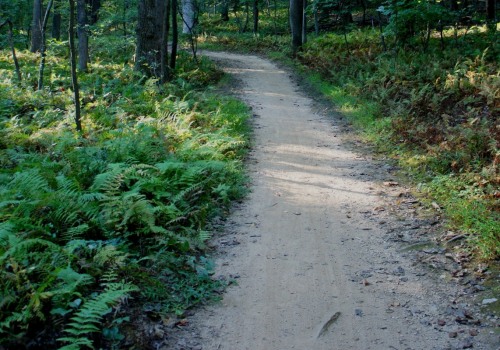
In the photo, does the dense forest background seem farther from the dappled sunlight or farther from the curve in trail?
the dappled sunlight

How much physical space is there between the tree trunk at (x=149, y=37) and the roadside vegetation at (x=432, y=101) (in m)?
6.58

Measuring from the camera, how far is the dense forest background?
182 inches

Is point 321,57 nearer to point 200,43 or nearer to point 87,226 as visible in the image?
point 200,43

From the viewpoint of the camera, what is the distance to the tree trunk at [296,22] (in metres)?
25.3

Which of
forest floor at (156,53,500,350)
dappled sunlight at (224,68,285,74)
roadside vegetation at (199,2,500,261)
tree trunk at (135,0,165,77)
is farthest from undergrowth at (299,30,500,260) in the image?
tree trunk at (135,0,165,77)

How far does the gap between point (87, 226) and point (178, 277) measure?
1.33m

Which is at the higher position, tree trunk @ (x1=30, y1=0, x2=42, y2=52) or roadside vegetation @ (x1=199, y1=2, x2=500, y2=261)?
tree trunk @ (x1=30, y1=0, x2=42, y2=52)

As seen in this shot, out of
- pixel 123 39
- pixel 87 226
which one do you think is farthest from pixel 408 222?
pixel 123 39

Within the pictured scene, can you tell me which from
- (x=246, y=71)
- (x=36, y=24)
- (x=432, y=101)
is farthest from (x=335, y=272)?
(x=36, y=24)

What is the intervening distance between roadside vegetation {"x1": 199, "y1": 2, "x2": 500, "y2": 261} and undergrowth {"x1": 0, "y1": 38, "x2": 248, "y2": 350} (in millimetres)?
3741

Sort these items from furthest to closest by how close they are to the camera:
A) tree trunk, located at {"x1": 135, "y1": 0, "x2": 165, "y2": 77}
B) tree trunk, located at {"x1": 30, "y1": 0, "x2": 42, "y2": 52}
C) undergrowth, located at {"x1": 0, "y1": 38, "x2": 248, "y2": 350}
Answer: tree trunk, located at {"x1": 30, "y1": 0, "x2": 42, "y2": 52} < tree trunk, located at {"x1": 135, "y1": 0, "x2": 165, "y2": 77} < undergrowth, located at {"x1": 0, "y1": 38, "x2": 248, "y2": 350}

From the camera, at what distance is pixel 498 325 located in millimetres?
4844

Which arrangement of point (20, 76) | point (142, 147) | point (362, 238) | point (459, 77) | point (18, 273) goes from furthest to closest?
point (20, 76), point (459, 77), point (142, 147), point (362, 238), point (18, 273)

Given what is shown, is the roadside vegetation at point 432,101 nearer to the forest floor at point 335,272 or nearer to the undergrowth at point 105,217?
the forest floor at point 335,272
